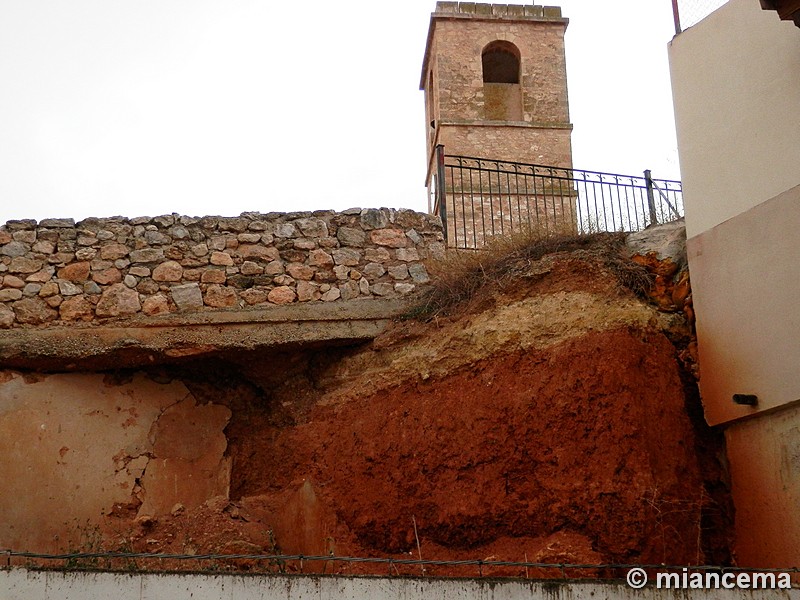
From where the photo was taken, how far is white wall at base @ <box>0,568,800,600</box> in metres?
5.02

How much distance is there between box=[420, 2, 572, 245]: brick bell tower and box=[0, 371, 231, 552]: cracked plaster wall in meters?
7.02

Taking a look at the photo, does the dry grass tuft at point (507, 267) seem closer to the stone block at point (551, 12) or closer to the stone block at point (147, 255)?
the stone block at point (147, 255)

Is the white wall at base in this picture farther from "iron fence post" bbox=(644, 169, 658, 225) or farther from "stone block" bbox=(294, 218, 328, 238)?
"iron fence post" bbox=(644, 169, 658, 225)

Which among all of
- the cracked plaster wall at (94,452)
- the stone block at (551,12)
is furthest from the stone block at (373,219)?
the stone block at (551,12)

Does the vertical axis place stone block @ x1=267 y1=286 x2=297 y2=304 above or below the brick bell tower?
below

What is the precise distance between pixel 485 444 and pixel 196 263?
312cm

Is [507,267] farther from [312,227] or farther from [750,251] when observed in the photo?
[750,251]

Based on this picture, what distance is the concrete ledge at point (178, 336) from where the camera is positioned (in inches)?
A: 313

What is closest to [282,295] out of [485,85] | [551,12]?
[485,85]

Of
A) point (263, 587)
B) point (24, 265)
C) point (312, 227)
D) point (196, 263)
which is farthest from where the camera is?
point (312, 227)

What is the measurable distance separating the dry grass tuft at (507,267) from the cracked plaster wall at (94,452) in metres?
2.17

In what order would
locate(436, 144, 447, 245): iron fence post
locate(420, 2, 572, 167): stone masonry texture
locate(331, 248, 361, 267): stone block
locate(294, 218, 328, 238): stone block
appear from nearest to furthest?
locate(331, 248, 361, 267): stone block, locate(294, 218, 328, 238): stone block, locate(436, 144, 447, 245): iron fence post, locate(420, 2, 572, 167): stone masonry texture

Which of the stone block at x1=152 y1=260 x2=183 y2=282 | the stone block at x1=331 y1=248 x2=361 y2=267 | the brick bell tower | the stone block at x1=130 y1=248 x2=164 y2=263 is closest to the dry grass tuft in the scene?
the stone block at x1=331 y1=248 x2=361 y2=267

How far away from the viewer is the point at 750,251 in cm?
665
